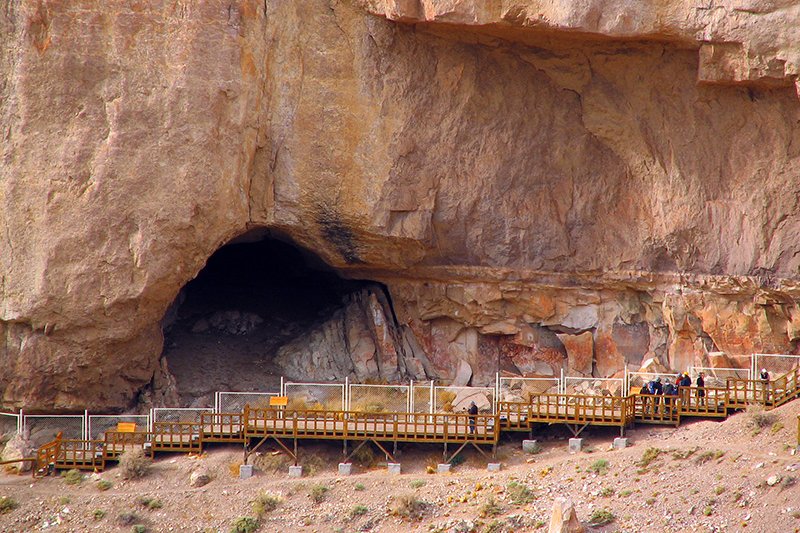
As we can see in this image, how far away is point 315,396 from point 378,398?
1.73 m

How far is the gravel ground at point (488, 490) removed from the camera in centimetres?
2414

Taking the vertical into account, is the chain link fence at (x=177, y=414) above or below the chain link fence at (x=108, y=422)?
above

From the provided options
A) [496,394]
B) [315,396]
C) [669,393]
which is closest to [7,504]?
[315,396]

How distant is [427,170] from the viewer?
31.2m

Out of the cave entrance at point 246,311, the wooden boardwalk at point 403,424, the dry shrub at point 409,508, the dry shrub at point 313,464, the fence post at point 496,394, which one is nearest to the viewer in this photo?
the dry shrub at point 409,508

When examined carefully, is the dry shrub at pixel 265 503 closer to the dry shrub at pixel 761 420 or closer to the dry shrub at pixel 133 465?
the dry shrub at pixel 133 465

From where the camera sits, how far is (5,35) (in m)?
28.7

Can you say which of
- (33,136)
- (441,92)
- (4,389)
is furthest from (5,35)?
(441,92)

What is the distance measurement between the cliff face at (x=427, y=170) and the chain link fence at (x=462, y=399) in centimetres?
232

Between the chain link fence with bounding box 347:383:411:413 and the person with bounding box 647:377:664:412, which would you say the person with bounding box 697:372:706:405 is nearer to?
the person with bounding box 647:377:664:412

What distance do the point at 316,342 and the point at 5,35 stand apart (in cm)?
1099

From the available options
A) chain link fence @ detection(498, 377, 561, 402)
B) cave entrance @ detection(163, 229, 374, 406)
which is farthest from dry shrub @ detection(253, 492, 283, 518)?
chain link fence @ detection(498, 377, 561, 402)

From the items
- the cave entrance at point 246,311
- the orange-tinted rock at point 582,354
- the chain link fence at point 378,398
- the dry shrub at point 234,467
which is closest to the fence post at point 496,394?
the chain link fence at point 378,398

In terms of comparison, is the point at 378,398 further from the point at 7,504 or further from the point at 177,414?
the point at 7,504
